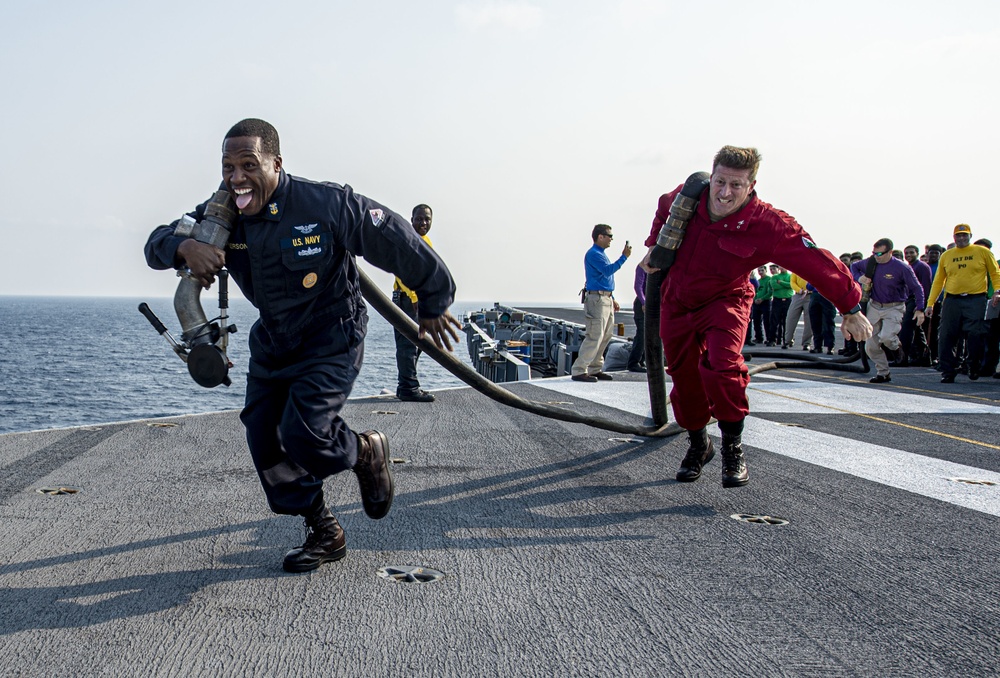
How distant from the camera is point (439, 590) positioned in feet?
8.67

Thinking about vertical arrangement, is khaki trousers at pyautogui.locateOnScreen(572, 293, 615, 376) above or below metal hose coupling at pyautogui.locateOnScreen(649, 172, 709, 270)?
below

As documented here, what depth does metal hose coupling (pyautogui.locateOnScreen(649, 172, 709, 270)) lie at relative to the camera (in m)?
4.39

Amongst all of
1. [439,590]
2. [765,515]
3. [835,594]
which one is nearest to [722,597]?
[835,594]

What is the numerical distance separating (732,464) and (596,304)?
614cm

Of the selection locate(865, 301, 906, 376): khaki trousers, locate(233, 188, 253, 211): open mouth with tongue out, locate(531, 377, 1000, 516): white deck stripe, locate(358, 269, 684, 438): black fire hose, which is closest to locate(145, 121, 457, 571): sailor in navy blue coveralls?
locate(233, 188, 253, 211): open mouth with tongue out

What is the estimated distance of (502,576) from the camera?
2797mm

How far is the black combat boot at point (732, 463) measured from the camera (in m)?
4.15

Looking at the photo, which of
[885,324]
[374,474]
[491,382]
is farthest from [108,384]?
[374,474]

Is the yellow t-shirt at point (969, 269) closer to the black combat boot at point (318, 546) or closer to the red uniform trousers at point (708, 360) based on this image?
the red uniform trousers at point (708, 360)

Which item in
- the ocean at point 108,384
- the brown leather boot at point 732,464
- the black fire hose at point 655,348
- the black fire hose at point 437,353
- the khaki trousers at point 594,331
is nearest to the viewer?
the black fire hose at point 437,353

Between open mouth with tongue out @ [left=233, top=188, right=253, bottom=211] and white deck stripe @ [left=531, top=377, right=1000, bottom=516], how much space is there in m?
3.54

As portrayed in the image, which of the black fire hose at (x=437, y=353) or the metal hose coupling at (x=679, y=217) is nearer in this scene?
the black fire hose at (x=437, y=353)

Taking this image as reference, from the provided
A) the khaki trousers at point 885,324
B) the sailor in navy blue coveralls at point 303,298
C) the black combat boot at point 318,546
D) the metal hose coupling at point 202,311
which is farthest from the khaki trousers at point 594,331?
the metal hose coupling at point 202,311

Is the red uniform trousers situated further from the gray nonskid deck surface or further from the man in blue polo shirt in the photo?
the man in blue polo shirt
